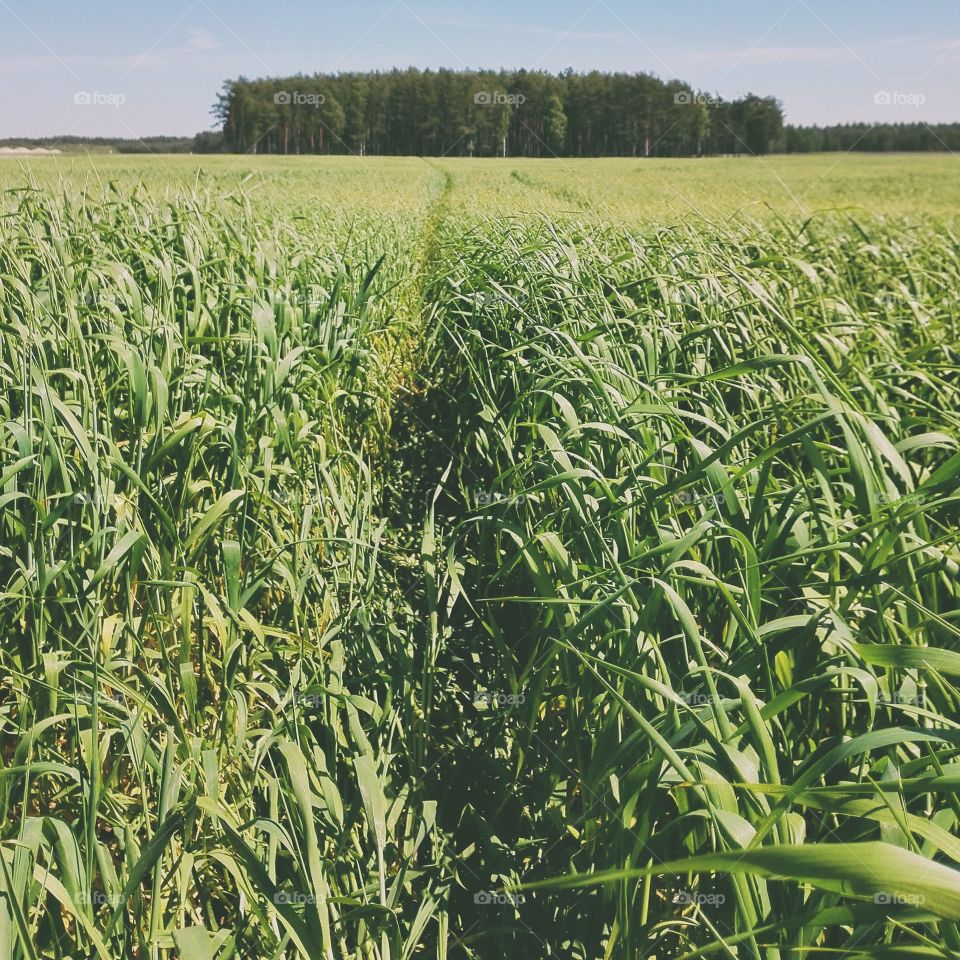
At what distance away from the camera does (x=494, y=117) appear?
5062 cm

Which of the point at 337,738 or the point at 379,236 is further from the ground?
the point at 379,236

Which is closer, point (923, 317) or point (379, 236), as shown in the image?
point (923, 317)

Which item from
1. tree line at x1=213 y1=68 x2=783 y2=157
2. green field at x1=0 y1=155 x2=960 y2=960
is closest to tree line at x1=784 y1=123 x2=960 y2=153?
tree line at x1=213 y1=68 x2=783 y2=157

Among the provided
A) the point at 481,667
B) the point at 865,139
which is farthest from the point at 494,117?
the point at 481,667

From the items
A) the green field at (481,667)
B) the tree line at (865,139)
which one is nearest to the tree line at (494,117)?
the tree line at (865,139)

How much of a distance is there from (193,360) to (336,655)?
121 cm

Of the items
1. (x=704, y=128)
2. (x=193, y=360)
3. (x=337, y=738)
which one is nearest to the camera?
(x=337, y=738)

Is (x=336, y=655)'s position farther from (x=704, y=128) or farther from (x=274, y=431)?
(x=704, y=128)

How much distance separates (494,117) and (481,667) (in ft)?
177

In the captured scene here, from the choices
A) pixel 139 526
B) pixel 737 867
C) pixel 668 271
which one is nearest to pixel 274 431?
pixel 139 526

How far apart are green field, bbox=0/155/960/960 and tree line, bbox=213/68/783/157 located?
159ft

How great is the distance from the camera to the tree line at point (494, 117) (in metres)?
48.3

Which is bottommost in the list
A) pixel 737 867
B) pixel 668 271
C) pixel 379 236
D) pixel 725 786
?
pixel 725 786

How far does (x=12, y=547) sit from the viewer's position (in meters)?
1.69
